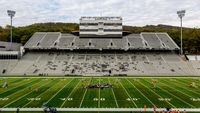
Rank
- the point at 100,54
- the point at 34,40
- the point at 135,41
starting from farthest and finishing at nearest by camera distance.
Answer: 1. the point at 34,40
2. the point at 135,41
3. the point at 100,54

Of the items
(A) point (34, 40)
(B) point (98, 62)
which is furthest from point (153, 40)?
(A) point (34, 40)

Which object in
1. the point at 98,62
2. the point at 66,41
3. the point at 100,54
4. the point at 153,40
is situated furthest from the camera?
the point at 153,40

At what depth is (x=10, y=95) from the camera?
31297 millimetres

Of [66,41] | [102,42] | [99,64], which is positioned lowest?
[99,64]

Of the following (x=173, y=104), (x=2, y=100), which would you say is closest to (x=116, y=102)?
(x=173, y=104)

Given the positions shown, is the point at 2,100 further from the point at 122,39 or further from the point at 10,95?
the point at 122,39

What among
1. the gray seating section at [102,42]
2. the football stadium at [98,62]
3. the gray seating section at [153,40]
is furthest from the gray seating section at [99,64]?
the gray seating section at [153,40]

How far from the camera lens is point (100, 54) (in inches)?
3009

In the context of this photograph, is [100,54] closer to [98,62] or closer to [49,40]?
[98,62]

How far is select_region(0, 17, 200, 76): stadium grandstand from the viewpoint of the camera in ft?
214

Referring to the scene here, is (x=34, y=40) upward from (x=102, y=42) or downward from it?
upward

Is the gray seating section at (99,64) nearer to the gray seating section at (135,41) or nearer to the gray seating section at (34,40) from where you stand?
the gray seating section at (135,41)

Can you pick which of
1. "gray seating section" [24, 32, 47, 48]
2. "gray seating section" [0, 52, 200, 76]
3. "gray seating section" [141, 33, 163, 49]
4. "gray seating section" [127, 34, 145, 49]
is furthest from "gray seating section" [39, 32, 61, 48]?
"gray seating section" [141, 33, 163, 49]

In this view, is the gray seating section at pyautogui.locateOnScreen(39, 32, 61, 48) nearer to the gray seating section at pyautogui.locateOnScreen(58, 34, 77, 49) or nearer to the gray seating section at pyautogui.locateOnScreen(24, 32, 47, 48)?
the gray seating section at pyautogui.locateOnScreen(24, 32, 47, 48)
